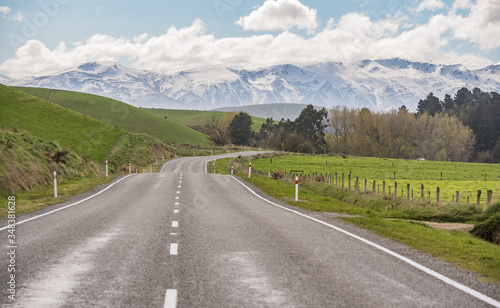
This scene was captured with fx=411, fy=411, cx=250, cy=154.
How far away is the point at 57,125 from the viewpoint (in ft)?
213

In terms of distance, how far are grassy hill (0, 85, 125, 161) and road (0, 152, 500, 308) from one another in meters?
48.2

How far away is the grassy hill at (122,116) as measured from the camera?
113000 millimetres

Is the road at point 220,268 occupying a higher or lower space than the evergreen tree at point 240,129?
lower

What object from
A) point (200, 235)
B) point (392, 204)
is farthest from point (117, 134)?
point (200, 235)

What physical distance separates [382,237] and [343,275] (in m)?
4.16

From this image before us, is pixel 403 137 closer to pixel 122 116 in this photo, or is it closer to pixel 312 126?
pixel 312 126

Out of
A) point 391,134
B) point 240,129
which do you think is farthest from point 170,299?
point 240,129

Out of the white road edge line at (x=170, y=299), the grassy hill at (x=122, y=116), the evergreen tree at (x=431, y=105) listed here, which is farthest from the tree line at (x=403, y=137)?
the white road edge line at (x=170, y=299)

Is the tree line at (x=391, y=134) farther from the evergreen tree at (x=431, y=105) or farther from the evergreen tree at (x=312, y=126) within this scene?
the evergreen tree at (x=431, y=105)

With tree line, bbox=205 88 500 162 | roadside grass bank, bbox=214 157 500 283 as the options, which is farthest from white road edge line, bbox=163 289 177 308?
tree line, bbox=205 88 500 162

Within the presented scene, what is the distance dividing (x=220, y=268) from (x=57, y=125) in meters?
Result: 66.0

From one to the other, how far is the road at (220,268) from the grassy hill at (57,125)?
1898 inches

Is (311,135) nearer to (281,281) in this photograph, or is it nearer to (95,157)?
(95,157)

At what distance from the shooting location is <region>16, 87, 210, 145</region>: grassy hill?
371 feet
